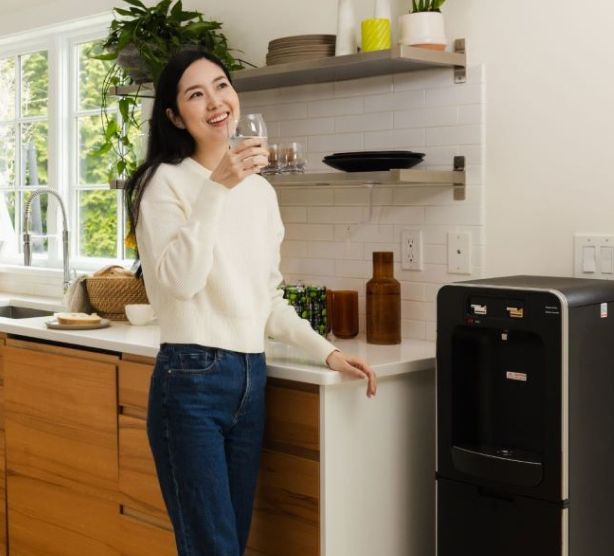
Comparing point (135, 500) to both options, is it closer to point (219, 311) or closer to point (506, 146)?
point (219, 311)

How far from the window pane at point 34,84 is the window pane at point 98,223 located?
0.54 meters

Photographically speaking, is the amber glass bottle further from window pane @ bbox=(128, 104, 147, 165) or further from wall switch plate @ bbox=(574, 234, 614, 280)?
window pane @ bbox=(128, 104, 147, 165)

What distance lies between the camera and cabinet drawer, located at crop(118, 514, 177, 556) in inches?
115

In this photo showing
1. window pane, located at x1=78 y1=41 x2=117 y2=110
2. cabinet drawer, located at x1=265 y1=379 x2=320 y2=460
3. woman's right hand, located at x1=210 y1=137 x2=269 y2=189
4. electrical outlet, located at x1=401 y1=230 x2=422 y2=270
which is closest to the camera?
woman's right hand, located at x1=210 y1=137 x2=269 y2=189

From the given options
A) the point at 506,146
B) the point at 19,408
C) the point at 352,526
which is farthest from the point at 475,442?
the point at 19,408

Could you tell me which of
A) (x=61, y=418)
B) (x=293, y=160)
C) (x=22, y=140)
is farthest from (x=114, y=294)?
(x=22, y=140)

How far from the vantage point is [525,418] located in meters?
2.36

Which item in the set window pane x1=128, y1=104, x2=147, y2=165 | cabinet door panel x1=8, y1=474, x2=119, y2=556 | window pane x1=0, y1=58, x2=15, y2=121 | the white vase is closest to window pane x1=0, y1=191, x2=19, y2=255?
window pane x1=0, y1=58, x2=15, y2=121

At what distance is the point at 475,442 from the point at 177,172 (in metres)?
0.99

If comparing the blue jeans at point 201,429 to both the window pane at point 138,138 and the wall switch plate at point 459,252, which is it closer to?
the wall switch plate at point 459,252

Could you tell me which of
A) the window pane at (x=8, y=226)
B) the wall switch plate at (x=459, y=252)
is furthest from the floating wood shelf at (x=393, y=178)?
the window pane at (x=8, y=226)

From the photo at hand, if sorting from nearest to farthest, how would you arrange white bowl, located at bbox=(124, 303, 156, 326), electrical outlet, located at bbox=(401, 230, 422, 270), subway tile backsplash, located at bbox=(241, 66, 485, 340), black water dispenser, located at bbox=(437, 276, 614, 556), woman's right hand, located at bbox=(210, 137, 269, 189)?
1. woman's right hand, located at bbox=(210, 137, 269, 189)
2. black water dispenser, located at bbox=(437, 276, 614, 556)
3. subway tile backsplash, located at bbox=(241, 66, 485, 340)
4. electrical outlet, located at bbox=(401, 230, 422, 270)
5. white bowl, located at bbox=(124, 303, 156, 326)

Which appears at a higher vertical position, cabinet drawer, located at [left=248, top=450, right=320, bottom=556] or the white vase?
the white vase

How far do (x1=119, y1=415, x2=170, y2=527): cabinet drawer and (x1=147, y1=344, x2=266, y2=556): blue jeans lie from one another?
1.70ft
